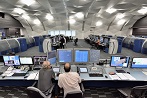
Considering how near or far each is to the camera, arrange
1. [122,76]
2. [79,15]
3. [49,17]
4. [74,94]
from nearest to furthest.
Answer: [74,94] → [122,76] → [79,15] → [49,17]

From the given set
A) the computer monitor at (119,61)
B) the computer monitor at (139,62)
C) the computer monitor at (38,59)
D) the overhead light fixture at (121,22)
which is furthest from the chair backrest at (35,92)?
the overhead light fixture at (121,22)

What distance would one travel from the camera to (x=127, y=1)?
11070 millimetres

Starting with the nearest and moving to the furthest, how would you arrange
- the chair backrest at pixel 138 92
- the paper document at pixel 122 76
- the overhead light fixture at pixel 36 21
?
the chair backrest at pixel 138 92 → the paper document at pixel 122 76 → the overhead light fixture at pixel 36 21

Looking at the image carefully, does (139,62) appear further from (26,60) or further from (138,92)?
(26,60)

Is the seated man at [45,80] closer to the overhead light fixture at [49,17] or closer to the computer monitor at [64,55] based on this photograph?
the computer monitor at [64,55]

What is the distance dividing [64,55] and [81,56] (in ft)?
1.67

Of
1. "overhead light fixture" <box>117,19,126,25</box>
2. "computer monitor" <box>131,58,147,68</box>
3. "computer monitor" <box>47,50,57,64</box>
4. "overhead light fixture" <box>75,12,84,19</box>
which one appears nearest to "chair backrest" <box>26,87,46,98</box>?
"computer monitor" <box>47,50,57,64</box>

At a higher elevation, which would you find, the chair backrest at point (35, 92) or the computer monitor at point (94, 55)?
the computer monitor at point (94, 55)

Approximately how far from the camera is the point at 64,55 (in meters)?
3.18

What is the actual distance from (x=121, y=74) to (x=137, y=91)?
2.89 ft

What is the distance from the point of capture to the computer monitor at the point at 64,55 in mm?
3146

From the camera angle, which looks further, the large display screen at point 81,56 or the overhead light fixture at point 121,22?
the overhead light fixture at point 121,22

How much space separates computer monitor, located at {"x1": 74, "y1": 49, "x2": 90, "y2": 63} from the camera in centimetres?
312

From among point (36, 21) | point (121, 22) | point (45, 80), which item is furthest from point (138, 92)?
point (121, 22)
